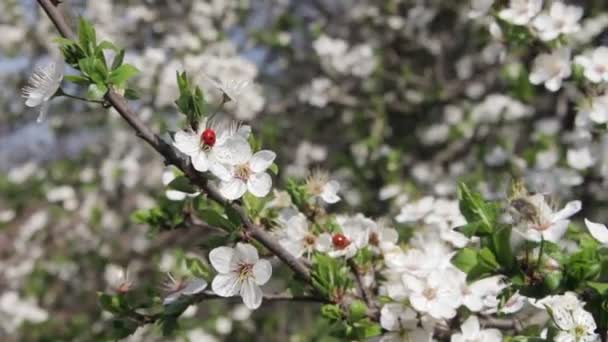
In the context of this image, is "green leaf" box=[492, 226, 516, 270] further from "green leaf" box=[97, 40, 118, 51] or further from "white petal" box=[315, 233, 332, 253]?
"green leaf" box=[97, 40, 118, 51]

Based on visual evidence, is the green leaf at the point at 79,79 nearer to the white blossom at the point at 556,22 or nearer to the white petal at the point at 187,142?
the white petal at the point at 187,142

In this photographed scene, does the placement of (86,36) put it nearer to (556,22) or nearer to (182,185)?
(182,185)

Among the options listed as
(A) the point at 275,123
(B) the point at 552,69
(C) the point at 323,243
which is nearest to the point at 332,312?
(C) the point at 323,243

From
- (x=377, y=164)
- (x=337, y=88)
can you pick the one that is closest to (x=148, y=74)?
(x=337, y=88)

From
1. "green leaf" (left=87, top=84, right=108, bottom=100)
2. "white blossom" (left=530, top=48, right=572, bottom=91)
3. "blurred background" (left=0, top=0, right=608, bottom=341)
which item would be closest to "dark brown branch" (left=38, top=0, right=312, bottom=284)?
"green leaf" (left=87, top=84, right=108, bottom=100)

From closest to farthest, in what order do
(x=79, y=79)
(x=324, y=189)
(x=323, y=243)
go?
1. (x=79, y=79)
2. (x=323, y=243)
3. (x=324, y=189)

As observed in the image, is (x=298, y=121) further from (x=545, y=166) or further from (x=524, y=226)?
(x=524, y=226)
